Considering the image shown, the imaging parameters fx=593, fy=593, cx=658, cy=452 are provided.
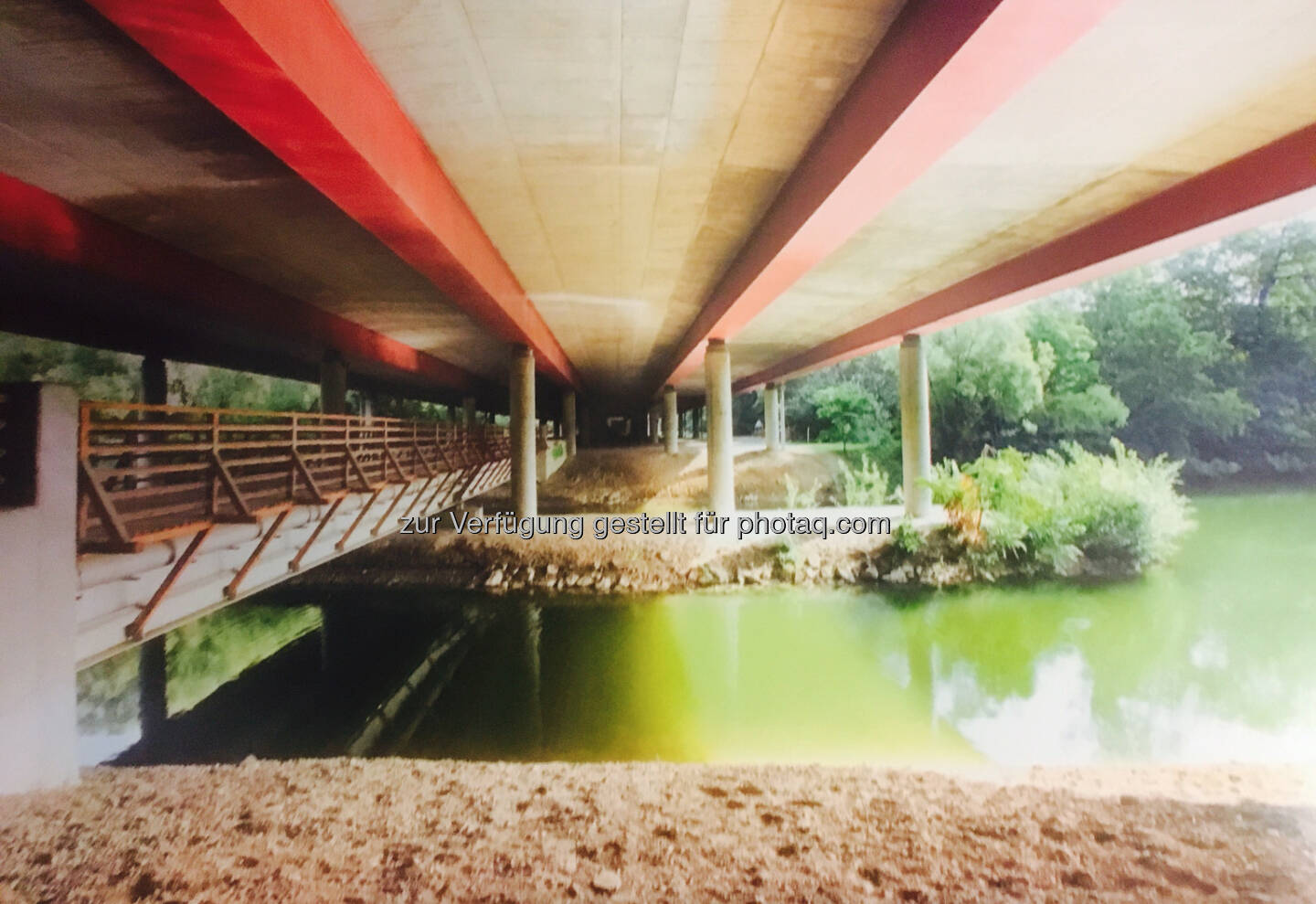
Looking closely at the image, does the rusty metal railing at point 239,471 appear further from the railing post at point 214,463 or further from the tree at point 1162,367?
the tree at point 1162,367

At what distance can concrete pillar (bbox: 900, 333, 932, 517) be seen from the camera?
15098 millimetres

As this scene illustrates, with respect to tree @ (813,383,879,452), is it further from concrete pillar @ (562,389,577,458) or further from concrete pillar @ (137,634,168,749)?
concrete pillar @ (137,634,168,749)

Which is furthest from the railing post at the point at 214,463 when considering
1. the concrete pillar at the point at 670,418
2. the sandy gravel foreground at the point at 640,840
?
the concrete pillar at the point at 670,418

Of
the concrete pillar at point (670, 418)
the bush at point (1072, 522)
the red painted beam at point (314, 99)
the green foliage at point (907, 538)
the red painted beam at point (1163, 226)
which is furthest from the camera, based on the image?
the concrete pillar at point (670, 418)

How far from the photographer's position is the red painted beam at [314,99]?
9.46 feet

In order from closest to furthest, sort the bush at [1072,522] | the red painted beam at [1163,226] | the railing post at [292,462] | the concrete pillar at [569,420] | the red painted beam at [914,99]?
the red painted beam at [914,99] < the red painted beam at [1163,226] < the railing post at [292,462] < the bush at [1072,522] < the concrete pillar at [569,420]

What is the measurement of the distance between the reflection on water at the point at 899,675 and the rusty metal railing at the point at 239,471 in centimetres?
327

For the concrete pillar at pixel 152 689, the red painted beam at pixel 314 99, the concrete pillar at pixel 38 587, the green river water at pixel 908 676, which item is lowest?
the concrete pillar at pixel 152 689

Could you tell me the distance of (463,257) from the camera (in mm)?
6805

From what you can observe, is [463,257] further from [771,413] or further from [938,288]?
[771,413]

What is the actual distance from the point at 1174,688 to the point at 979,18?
9596mm

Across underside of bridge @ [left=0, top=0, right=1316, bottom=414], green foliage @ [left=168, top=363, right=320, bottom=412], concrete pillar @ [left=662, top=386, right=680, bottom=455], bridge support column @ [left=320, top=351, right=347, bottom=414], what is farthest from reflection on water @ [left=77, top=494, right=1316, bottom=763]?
green foliage @ [left=168, top=363, right=320, bottom=412]

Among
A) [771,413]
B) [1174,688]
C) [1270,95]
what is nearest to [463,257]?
[1270,95]

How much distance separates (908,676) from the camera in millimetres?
8773
